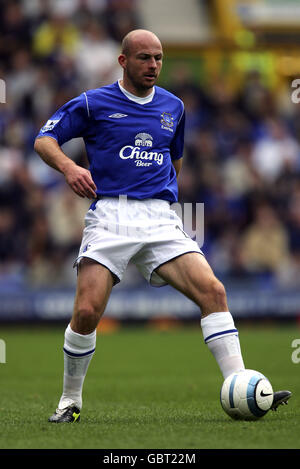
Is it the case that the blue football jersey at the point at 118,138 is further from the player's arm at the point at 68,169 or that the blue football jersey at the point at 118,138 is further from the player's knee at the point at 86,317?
the player's knee at the point at 86,317

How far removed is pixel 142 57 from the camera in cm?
605

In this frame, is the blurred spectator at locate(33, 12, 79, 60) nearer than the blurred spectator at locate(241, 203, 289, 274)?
No

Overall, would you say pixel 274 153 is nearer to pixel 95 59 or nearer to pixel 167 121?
pixel 95 59

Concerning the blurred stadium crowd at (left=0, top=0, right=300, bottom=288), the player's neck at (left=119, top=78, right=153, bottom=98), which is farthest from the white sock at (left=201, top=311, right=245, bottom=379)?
the blurred stadium crowd at (left=0, top=0, right=300, bottom=288)

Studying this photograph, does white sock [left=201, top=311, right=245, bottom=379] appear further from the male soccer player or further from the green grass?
the green grass

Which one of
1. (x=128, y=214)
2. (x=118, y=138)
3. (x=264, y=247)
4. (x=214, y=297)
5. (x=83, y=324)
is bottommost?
(x=264, y=247)

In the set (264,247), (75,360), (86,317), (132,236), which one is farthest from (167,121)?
(264,247)

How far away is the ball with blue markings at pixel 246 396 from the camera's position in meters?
5.61

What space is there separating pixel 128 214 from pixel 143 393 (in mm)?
2244

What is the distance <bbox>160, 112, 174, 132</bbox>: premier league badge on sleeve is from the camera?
20.5ft

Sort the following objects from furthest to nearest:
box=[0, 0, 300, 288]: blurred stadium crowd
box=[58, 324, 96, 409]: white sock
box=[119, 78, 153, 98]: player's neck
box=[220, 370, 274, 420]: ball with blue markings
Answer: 1. box=[0, 0, 300, 288]: blurred stadium crowd
2. box=[119, 78, 153, 98]: player's neck
3. box=[58, 324, 96, 409]: white sock
4. box=[220, 370, 274, 420]: ball with blue markings

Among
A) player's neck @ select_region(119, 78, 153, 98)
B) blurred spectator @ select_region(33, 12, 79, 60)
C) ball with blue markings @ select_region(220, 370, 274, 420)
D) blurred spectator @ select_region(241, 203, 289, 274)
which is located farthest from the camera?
blurred spectator @ select_region(33, 12, 79, 60)
